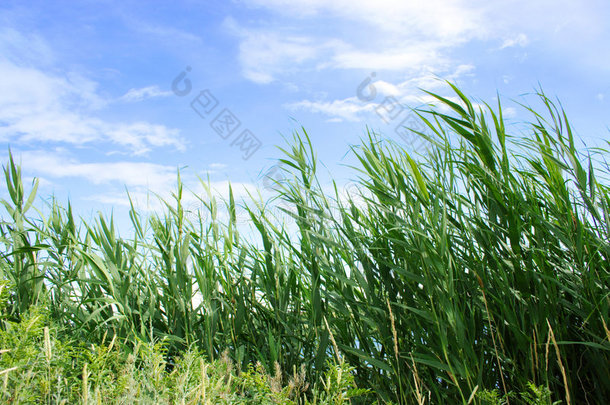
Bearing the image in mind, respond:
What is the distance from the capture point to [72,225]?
9.95 feet

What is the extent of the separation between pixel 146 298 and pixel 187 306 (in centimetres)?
38

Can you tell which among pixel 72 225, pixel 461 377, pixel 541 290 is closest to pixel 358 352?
pixel 461 377

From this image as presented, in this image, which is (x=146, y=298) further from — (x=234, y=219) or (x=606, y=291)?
(x=606, y=291)

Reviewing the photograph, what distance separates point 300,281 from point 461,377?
3.27ft

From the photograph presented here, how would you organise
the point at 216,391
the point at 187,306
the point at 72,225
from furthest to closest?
the point at 72,225
the point at 187,306
the point at 216,391

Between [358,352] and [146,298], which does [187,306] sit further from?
[358,352]

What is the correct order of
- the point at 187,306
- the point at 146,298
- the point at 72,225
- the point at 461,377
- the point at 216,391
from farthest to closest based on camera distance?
the point at 72,225
the point at 146,298
the point at 187,306
the point at 461,377
the point at 216,391

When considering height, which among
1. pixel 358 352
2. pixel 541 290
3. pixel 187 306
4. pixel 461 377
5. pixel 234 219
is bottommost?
pixel 461 377

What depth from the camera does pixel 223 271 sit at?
273 cm

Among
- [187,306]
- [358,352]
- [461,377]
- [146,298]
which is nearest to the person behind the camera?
[461,377]

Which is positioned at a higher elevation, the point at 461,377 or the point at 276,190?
the point at 276,190

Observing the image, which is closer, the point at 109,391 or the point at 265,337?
the point at 109,391

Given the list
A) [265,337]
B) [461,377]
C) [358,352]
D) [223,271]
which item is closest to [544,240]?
[461,377]

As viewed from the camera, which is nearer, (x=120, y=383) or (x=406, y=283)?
(x=120, y=383)
